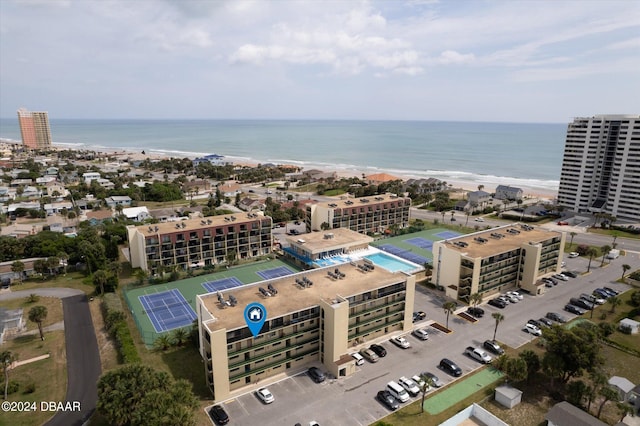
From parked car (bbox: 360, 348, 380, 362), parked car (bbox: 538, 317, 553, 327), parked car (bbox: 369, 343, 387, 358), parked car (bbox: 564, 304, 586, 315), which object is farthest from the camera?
parked car (bbox: 564, 304, 586, 315)

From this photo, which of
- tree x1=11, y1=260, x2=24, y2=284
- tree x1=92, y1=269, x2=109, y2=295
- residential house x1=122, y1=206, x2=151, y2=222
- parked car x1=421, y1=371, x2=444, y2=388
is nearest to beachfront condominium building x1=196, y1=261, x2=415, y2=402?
parked car x1=421, y1=371, x2=444, y2=388

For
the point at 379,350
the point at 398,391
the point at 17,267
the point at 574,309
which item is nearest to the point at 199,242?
the point at 17,267

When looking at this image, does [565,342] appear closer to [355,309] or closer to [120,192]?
[355,309]

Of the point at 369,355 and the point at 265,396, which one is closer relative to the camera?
the point at 265,396

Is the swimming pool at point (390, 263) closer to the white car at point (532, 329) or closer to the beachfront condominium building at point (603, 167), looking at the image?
the white car at point (532, 329)

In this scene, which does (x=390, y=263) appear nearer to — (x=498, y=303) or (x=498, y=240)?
(x=498, y=240)

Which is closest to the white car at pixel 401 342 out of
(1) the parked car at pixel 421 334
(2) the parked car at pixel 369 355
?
(1) the parked car at pixel 421 334

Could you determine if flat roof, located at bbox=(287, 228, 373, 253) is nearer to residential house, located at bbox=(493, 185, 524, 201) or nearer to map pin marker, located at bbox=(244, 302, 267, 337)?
map pin marker, located at bbox=(244, 302, 267, 337)
